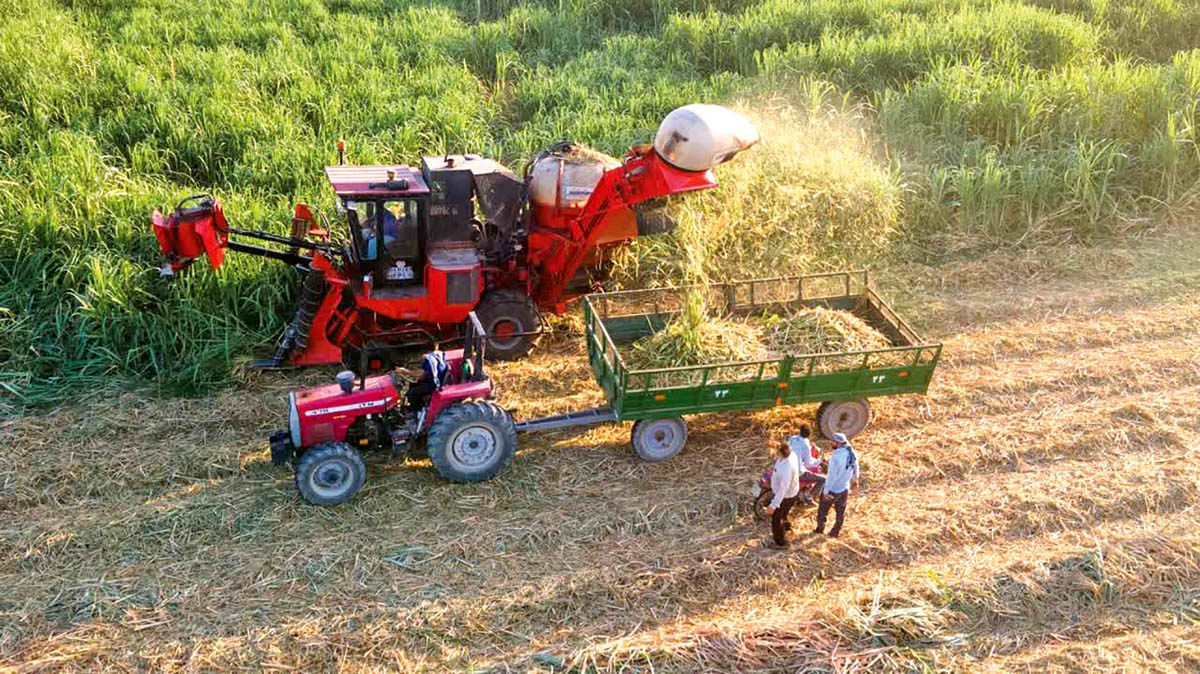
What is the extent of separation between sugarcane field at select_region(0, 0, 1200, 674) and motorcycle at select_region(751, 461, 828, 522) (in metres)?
0.04

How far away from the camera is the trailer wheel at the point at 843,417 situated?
8.50 m

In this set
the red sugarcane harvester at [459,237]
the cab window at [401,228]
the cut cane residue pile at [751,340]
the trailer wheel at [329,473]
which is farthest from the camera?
the cab window at [401,228]

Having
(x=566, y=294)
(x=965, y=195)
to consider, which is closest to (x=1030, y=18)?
(x=965, y=195)

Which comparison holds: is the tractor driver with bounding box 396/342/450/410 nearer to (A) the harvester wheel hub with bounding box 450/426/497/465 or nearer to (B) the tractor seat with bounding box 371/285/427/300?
(A) the harvester wheel hub with bounding box 450/426/497/465

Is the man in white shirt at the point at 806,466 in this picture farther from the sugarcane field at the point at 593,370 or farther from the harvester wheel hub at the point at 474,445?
the harvester wheel hub at the point at 474,445

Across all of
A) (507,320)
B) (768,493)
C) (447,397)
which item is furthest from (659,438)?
(507,320)

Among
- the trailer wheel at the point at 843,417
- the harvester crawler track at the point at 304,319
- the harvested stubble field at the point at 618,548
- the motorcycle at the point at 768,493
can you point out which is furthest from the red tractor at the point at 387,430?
the trailer wheel at the point at 843,417

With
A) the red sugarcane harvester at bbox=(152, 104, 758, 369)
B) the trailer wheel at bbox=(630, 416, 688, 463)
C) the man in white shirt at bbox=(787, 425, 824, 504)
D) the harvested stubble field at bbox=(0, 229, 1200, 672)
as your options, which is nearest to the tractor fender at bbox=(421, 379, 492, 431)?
the harvested stubble field at bbox=(0, 229, 1200, 672)

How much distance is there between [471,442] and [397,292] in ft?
6.96

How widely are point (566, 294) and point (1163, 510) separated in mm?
5491

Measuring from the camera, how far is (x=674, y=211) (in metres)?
10.3

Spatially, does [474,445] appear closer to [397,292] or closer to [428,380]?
[428,380]

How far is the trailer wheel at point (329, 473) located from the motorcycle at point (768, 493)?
2.95m

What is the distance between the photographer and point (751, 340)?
8.64 metres
